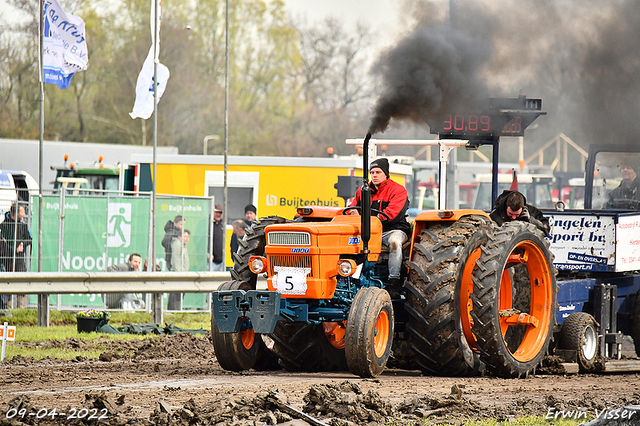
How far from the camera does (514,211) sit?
9461mm

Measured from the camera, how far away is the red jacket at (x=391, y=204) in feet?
27.1

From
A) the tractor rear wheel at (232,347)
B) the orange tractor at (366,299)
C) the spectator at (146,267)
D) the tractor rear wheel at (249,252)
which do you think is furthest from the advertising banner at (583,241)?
the spectator at (146,267)

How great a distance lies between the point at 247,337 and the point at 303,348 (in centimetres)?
61

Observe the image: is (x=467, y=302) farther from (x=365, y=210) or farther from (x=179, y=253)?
(x=179, y=253)

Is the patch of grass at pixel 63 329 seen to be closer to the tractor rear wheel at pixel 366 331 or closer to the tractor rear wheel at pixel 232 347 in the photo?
the tractor rear wheel at pixel 232 347

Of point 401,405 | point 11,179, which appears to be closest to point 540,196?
point 11,179

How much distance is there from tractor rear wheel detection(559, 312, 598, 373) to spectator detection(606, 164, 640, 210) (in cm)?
295

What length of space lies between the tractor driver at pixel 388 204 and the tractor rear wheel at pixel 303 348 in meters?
0.91

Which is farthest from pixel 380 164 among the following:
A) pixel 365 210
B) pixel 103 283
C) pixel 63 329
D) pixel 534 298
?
pixel 63 329

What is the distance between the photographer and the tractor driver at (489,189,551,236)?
371 inches

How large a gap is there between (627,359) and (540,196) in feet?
67.3

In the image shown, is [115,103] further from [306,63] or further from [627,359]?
[627,359]

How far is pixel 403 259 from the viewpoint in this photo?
8078mm

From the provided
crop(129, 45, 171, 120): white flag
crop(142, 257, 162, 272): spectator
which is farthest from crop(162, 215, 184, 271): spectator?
crop(129, 45, 171, 120): white flag
